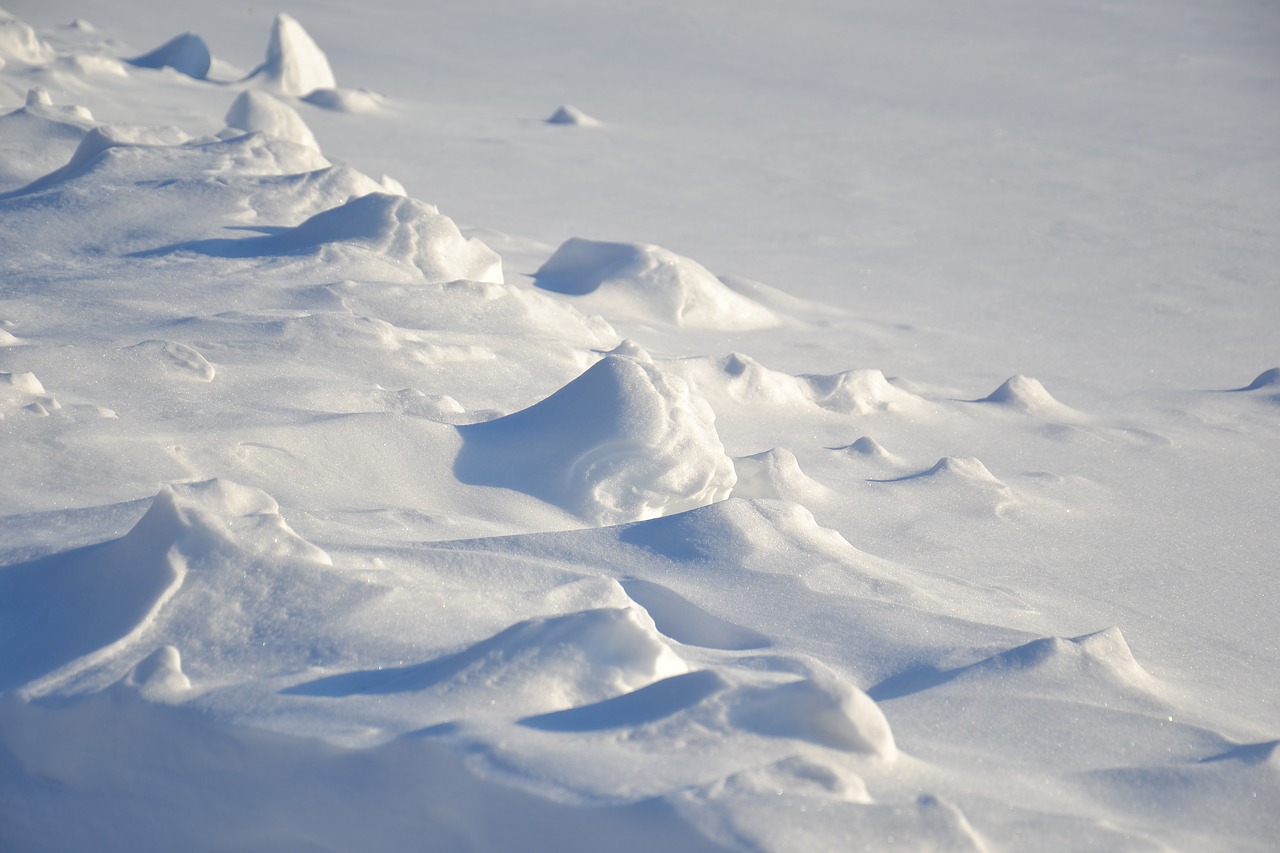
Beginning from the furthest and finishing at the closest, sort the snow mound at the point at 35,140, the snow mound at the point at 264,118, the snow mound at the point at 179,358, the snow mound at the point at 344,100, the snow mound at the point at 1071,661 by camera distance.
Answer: the snow mound at the point at 344,100 < the snow mound at the point at 264,118 < the snow mound at the point at 35,140 < the snow mound at the point at 179,358 < the snow mound at the point at 1071,661

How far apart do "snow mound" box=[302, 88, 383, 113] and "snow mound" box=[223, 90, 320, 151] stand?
5.07ft

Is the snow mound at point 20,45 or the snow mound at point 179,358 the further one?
the snow mound at point 20,45

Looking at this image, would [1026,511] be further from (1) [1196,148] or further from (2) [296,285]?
(1) [1196,148]

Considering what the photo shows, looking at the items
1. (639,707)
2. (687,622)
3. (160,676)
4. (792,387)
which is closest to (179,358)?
(160,676)

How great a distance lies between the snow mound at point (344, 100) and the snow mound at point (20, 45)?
1.65 metres

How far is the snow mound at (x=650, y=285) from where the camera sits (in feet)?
13.7

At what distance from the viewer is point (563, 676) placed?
5.10ft

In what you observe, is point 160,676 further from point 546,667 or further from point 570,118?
point 570,118

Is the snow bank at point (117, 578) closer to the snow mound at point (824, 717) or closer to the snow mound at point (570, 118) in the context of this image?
the snow mound at point (824, 717)

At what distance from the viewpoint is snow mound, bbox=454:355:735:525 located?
245 centimetres

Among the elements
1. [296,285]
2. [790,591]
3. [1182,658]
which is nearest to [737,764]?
[790,591]

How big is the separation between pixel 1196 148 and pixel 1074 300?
12.9ft

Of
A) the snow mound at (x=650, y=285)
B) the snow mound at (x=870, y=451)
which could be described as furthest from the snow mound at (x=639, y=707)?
the snow mound at (x=650, y=285)

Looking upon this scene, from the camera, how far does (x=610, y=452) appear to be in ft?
8.13
